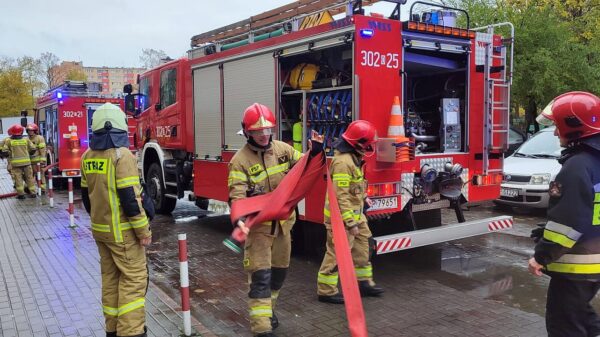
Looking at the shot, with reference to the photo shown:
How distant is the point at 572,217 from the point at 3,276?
5.95 m

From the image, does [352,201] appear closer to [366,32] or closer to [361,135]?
[361,135]

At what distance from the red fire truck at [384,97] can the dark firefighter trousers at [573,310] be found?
2303 millimetres

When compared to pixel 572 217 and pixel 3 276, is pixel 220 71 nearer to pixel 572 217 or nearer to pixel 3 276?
pixel 3 276

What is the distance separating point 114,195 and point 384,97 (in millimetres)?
3029

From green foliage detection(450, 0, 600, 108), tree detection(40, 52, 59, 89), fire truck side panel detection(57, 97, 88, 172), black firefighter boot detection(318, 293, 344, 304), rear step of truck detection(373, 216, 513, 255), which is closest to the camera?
black firefighter boot detection(318, 293, 344, 304)

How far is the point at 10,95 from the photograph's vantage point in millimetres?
47000

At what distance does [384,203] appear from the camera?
222 inches

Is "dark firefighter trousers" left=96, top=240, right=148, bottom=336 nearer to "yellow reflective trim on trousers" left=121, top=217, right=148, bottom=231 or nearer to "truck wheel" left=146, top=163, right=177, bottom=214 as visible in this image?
"yellow reflective trim on trousers" left=121, top=217, right=148, bottom=231

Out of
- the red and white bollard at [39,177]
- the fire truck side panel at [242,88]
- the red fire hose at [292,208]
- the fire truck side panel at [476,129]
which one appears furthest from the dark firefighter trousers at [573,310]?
the red and white bollard at [39,177]

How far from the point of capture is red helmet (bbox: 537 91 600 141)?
287 cm

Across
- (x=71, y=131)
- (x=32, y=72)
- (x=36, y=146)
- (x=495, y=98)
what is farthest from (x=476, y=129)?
(x=32, y=72)

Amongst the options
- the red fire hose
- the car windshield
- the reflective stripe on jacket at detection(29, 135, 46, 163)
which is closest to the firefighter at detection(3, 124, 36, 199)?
the reflective stripe on jacket at detection(29, 135, 46, 163)

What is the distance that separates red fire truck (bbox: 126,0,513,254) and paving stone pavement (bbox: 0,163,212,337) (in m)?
2.03

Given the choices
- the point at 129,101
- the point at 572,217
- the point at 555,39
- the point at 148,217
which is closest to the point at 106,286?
the point at 148,217
